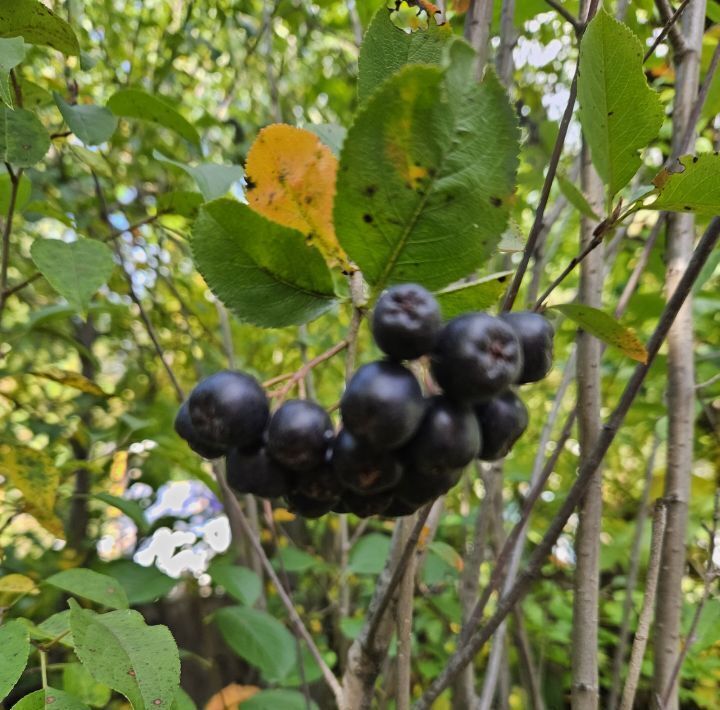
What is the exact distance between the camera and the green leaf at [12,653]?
52 cm

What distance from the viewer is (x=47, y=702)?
0.55m

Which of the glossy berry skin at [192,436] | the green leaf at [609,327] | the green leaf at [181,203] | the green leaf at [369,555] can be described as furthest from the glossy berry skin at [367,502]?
the green leaf at [369,555]

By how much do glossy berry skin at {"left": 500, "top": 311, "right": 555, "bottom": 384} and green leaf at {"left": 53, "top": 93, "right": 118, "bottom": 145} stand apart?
0.60 metres

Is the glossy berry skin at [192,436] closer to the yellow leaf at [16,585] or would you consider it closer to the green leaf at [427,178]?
the green leaf at [427,178]

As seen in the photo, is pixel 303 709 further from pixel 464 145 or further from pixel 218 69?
pixel 218 69

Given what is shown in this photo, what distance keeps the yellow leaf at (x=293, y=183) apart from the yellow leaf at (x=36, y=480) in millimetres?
644

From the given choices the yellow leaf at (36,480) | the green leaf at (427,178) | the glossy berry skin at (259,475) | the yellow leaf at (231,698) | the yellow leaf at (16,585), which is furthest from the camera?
the yellow leaf at (231,698)

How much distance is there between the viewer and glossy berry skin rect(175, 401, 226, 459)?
52cm

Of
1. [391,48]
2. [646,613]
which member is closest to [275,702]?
[646,613]

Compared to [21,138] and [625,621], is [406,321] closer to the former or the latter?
[21,138]

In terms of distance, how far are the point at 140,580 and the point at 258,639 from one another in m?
0.25

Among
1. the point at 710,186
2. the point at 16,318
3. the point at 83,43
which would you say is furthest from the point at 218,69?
the point at 710,186

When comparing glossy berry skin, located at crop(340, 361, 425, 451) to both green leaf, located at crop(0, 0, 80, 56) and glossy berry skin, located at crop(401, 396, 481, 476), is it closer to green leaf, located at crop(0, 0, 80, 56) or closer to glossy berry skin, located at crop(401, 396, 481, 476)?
glossy berry skin, located at crop(401, 396, 481, 476)

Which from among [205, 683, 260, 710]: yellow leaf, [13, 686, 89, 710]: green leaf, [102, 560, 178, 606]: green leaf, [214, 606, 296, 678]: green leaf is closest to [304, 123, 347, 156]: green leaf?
[13, 686, 89, 710]: green leaf
